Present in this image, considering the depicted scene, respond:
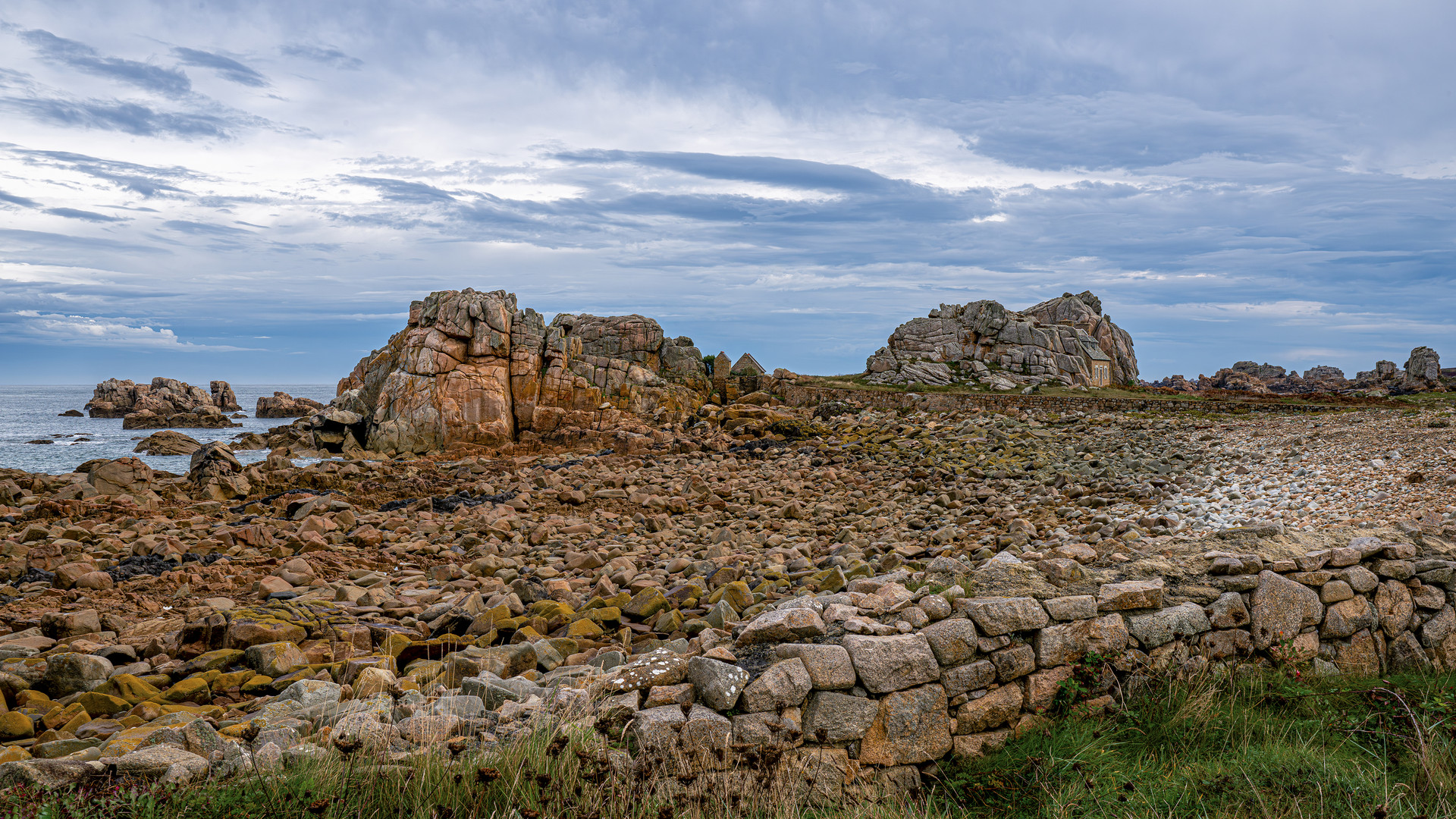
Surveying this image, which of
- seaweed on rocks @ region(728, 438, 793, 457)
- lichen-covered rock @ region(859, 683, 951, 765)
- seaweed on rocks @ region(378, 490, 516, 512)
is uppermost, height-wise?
seaweed on rocks @ region(728, 438, 793, 457)

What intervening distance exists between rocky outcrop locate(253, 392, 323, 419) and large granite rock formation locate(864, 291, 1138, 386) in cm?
5954

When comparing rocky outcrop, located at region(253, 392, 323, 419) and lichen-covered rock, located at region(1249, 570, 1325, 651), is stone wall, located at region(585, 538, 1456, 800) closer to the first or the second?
lichen-covered rock, located at region(1249, 570, 1325, 651)

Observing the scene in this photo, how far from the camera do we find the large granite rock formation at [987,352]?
145ft

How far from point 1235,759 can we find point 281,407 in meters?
89.0

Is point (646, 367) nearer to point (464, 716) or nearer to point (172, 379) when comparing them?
point (464, 716)

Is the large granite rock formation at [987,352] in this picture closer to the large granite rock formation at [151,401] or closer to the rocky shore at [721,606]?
the rocky shore at [721,606]

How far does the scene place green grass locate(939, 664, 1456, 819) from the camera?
14.2 ft

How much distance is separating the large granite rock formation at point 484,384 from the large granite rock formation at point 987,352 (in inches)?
595

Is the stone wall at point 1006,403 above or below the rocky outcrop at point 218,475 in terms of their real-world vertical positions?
above

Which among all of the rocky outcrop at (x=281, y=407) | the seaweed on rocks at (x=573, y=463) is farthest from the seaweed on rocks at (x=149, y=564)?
the rocky outcrop at (x=281, y=407)

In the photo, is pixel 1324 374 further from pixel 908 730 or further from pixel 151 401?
pixel 151 401

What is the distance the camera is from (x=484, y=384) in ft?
105

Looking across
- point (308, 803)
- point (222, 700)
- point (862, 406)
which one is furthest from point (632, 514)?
point (862, 406)

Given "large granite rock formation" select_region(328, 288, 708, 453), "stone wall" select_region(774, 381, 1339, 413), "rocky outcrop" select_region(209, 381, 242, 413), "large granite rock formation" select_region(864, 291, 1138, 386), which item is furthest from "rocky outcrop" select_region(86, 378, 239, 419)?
"large granite rock formation" select_region(864, 291, 1138, 386)
